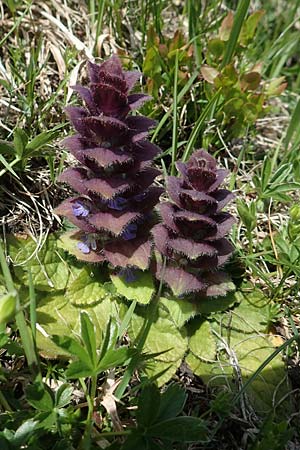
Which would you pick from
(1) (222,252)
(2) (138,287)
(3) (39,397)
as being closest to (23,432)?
(3) (39,397)

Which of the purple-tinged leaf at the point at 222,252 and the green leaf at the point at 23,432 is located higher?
the purple-tinged leaf at the point at 222,252

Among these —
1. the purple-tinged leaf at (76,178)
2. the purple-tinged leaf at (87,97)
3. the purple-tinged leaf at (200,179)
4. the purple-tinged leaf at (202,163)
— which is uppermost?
the purple-tinged leaf at (87,97)

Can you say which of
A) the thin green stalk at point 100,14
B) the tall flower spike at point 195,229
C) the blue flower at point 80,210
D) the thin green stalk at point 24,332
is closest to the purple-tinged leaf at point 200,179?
the tall flower spike at point 195,229

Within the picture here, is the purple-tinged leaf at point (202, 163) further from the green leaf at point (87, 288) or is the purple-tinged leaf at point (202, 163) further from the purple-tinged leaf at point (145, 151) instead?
the green leaf at point (87, 288)

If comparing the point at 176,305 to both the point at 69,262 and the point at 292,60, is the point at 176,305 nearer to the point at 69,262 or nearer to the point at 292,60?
the point at 69,262

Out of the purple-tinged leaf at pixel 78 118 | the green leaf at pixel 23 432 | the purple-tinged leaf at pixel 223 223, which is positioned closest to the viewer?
the green leaf at pixel 23 432

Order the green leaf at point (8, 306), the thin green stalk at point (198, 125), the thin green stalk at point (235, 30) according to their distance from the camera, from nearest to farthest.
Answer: the green leaf at point (8, 306) < the thin green stalk at point (198, 125) < the thin green stalk at point (235, 30)

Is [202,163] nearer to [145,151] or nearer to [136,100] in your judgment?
[145,151]
